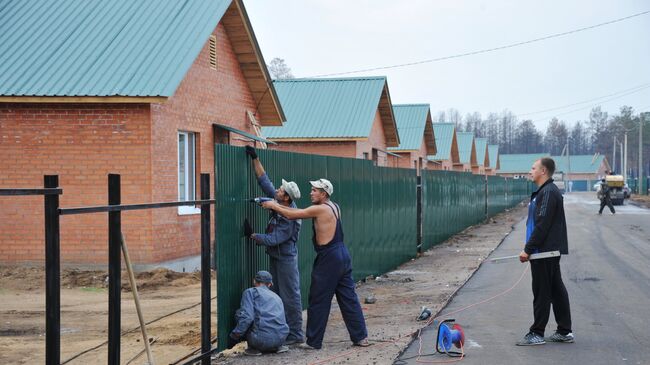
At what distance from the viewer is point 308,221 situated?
37.4ft

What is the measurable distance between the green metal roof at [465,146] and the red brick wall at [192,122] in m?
46.5

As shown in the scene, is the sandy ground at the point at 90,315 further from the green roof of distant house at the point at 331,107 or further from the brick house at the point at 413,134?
the brick house at the point at 413,134

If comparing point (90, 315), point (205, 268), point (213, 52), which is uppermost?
point (213, 52)

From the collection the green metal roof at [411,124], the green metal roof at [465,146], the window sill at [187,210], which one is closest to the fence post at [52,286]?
the window sill at [187,210]

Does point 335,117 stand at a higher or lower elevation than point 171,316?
higher

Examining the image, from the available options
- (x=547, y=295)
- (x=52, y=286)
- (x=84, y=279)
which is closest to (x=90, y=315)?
(x=84, y=279)

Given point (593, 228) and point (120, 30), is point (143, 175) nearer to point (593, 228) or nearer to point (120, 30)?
point (120, 30)

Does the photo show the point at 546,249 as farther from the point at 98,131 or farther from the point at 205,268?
the point at 98,131

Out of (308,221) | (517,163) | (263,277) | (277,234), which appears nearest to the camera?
(263,277)

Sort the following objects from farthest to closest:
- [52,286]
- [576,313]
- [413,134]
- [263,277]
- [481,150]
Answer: [481,150]
[413,134]
[576,313]
[263,277]
[52,286]

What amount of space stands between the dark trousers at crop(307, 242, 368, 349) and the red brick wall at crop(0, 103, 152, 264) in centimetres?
747

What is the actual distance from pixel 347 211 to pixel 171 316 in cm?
349

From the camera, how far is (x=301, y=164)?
1088 centimetres

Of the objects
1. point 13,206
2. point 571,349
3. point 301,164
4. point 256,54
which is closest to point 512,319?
point 571,349
